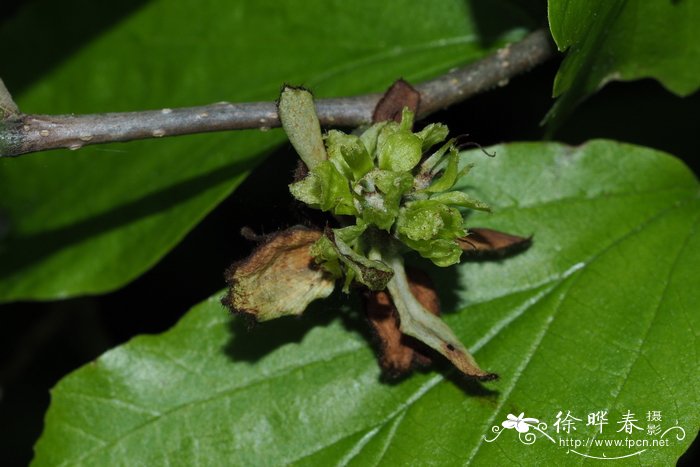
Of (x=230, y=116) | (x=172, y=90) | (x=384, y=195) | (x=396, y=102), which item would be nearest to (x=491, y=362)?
(x=384, y=195)

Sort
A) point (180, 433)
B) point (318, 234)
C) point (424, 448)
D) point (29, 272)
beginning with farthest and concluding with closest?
1. point (29, 272)
2. point (180, 433)
3. point (424, 448)
4. point (318, 234)

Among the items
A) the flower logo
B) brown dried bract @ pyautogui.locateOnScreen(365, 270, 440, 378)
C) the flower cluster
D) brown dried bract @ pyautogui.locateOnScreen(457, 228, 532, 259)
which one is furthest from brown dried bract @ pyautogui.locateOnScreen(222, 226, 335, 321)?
the flower logo

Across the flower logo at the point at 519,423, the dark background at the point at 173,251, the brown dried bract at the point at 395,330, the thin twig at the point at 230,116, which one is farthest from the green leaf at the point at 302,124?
the dark background at the point at 173,251

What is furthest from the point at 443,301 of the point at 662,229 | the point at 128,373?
the point at 128,373

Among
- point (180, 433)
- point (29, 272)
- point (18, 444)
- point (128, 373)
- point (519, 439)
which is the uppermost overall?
point (29, 272)

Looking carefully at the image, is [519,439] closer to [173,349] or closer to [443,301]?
[443,301]

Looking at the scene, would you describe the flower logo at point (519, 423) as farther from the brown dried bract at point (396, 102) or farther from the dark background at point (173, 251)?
the dark background at point (173, 251)
